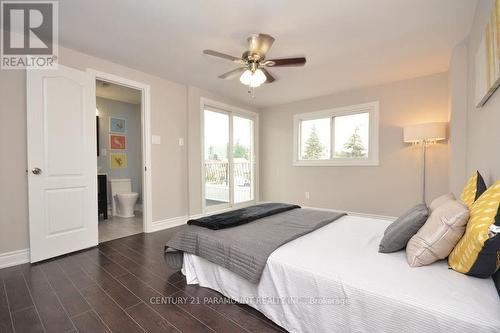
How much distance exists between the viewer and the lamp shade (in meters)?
3.12

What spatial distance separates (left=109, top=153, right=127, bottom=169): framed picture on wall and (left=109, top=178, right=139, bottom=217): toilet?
33cm

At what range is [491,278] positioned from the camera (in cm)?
106

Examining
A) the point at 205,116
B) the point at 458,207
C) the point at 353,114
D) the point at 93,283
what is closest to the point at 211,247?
the point at 93,283

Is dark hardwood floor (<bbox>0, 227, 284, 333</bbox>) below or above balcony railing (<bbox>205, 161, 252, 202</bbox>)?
below

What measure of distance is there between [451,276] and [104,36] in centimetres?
344

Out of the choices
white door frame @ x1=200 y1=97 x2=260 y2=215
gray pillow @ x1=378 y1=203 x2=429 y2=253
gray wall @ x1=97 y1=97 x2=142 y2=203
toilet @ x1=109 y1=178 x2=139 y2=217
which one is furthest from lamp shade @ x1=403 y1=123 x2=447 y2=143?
gray wall @ x1=97 y1=97 x2=142 y2=203

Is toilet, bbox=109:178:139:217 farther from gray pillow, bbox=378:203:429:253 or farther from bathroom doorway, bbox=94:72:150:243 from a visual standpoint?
gray pillow, bbox=378:203:429:253

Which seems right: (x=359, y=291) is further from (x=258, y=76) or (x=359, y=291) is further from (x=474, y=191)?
(x=258, y=76)

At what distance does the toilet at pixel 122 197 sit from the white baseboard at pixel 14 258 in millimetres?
2060

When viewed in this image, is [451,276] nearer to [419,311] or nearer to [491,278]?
[491,278]

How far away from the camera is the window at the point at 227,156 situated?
4453mm

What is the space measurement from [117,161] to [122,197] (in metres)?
0.97

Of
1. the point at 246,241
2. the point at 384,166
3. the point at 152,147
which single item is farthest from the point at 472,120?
the point at 152,147

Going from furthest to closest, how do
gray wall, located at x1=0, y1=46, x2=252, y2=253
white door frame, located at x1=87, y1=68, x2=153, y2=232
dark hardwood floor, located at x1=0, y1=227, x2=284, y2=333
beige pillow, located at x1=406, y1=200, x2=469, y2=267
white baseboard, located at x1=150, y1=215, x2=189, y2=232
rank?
white baseboard, located at x1=150, y1=215, x2=189, y2=232
white door frame, located at x1=87, y1=68, x2=153, y2=232
gray wall, located at x1=0, y1=46, x2=252, y2=253
dark hardwood floor, located at x1=0, y1=227, x2=284, y2=333
beige pillow, located at x1=406, y1=200, x2=469, y2=267
